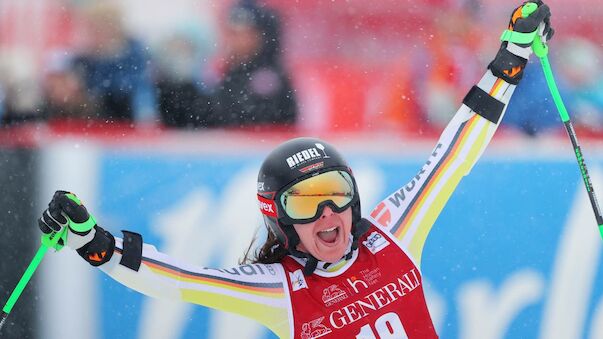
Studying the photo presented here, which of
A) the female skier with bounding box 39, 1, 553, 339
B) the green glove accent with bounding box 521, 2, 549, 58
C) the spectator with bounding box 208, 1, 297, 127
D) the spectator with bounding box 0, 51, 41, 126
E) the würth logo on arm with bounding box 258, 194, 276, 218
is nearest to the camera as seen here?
the female skier with bounding box 39, 1, 553, 339

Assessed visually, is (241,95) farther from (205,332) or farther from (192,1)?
(205,332)

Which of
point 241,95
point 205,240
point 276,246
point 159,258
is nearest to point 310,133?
point 241,95

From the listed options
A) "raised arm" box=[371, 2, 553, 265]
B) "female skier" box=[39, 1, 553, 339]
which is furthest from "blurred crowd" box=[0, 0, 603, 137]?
"female skier" box=[39, 1, 553, 339]

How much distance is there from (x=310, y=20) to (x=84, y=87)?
1.09m

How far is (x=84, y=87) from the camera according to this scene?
437 cm

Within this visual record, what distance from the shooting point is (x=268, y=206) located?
2973 mm

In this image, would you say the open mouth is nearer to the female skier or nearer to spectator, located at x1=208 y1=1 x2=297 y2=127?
the female skier

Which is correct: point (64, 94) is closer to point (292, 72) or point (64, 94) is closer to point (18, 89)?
point (18, 89)

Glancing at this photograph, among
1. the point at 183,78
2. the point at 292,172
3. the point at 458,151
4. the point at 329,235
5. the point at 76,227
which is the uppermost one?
the point at 183,78

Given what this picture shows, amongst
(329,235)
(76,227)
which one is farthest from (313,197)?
(76,227)

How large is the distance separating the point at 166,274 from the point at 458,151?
1.02m

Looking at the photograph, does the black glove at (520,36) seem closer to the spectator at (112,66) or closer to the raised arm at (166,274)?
the raised arm at (166,274)

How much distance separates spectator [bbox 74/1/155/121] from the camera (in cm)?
436

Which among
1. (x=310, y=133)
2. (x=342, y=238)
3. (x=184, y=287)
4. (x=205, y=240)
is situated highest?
(x=310, y=133)
